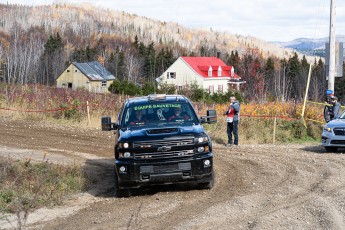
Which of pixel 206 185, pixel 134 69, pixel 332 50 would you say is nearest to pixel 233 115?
pixel 332 50

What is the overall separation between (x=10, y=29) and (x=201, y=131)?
18166 centimetres

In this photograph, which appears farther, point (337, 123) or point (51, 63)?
point (51, 63)

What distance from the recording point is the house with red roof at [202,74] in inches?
3526

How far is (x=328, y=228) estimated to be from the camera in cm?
773

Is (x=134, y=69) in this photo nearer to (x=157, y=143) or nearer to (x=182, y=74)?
(x=182, y=74)

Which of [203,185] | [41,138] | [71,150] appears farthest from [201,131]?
[41,138]

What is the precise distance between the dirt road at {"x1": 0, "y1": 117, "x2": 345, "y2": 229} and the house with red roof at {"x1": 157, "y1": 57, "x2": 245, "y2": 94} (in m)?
73.8

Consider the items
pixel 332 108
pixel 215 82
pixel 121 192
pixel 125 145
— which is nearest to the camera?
pixel 125 145

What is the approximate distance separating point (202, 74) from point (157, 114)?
78677mm

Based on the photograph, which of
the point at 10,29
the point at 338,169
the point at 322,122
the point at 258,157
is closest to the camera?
the point at 338,169

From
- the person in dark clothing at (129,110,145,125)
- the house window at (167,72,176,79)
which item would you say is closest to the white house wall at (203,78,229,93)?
the house window at (167,72,176,79)

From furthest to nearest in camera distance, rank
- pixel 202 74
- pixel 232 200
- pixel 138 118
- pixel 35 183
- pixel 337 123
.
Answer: pixel 202 74
pixel 337 123
pixel 138 118
pixel 35 183
pixel 232 200

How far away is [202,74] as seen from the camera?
294ft

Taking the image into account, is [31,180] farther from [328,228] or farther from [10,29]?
[10,29]
